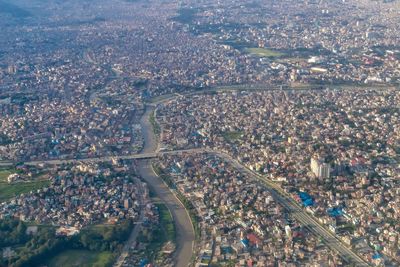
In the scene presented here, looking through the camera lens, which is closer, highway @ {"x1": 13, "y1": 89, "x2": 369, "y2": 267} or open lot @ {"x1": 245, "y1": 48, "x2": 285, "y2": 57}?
highway @ {"x1": 13, "y1": 89, "x2": 369, "y2": 267}

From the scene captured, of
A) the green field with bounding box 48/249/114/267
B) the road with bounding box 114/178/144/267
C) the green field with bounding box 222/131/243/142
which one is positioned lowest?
the green field with bounding box 222/131/243/142

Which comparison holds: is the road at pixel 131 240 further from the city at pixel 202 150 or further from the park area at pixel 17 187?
the park area at pixel 17 187

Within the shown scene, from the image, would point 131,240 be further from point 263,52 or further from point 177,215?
point 263,52

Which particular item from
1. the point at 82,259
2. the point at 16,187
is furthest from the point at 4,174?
the point at 82,259

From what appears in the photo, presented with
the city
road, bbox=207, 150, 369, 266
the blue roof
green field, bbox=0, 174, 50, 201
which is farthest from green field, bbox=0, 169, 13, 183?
the blue roof

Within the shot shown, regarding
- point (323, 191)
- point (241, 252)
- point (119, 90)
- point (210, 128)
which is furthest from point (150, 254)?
point (119, 90)

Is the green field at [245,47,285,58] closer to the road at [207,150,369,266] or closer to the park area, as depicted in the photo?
the road at [207,150,369,266]

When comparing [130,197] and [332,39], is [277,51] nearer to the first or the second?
[332,39]
